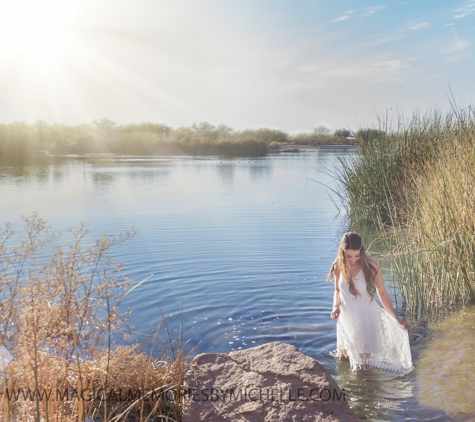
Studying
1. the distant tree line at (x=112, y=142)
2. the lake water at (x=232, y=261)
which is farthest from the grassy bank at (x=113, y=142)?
the lake water at (x=232, y=261)

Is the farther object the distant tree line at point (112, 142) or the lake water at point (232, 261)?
the distant tree line at point (112, 142)

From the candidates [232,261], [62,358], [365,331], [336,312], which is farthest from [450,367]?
[232,261]

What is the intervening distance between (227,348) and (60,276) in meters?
2.36

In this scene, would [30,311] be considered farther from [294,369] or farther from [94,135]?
[94,135]

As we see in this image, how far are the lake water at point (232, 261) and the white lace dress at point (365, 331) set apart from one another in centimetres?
14

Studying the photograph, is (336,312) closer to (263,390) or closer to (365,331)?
(365,331)

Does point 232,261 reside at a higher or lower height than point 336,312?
lower

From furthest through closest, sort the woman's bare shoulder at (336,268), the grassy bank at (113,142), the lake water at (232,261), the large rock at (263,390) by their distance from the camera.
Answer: the grassy bank at (113,142)
the lake water at (232,261)
the woman's bare shoulder at (336,268)
the large rock at (263,390)

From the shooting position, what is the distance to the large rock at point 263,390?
9.80ft

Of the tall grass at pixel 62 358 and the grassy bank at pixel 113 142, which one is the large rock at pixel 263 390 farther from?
the grassy bank at pixel 113 142

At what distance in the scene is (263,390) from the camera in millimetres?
3086

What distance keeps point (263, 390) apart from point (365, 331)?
1.48 meters

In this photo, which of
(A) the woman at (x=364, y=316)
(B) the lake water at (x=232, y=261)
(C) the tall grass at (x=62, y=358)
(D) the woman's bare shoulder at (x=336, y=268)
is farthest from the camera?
(B) the lake water at (x=232, y=261)

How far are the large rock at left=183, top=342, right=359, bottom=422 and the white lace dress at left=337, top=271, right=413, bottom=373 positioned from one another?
1050 millimetres
